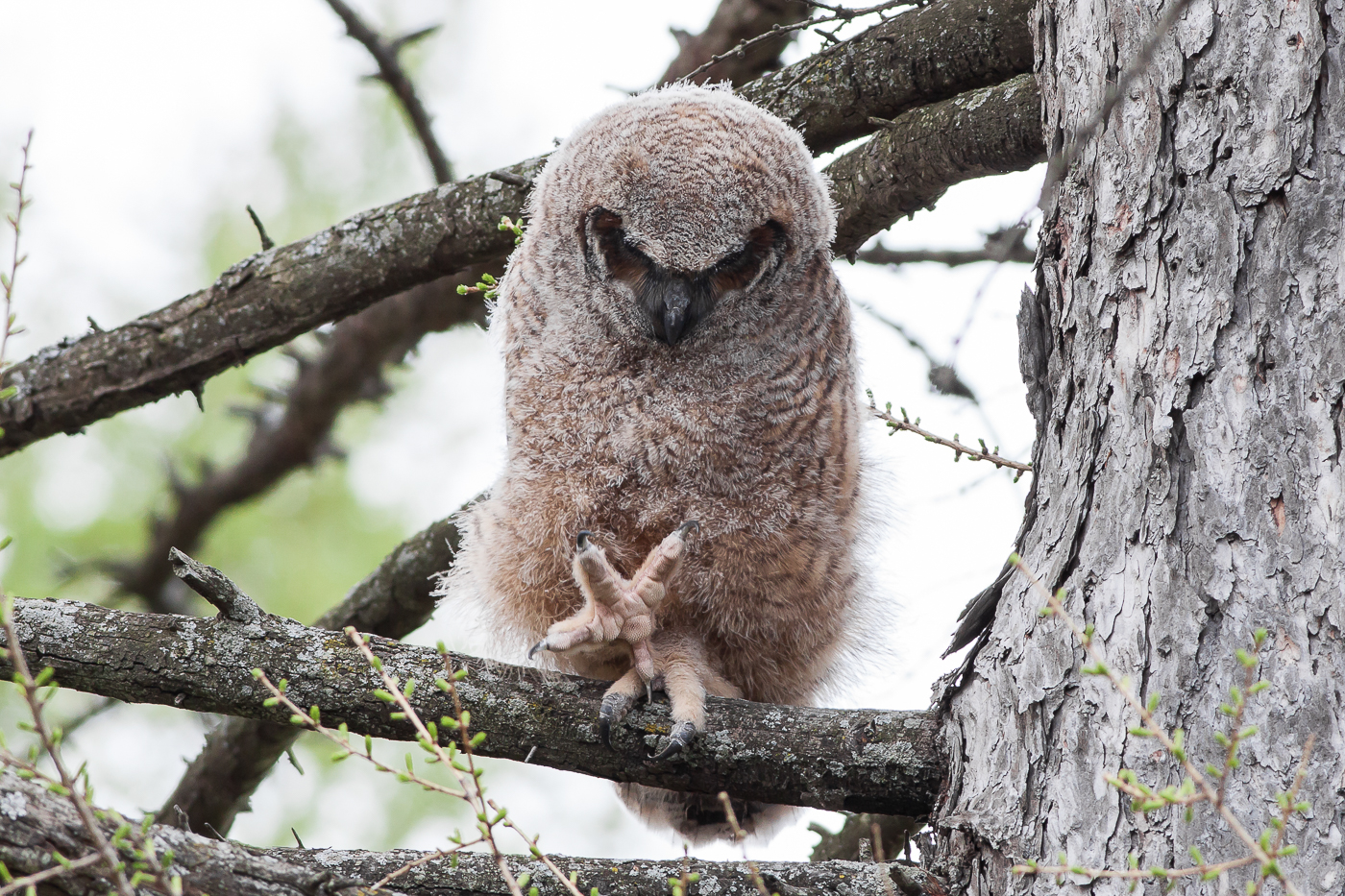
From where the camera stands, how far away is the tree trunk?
1787 mm

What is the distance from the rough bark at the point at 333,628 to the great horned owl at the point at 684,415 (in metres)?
1.05

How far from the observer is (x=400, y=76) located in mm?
4383

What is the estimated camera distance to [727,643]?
2.89 m

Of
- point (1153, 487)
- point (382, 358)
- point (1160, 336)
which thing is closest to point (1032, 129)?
point (1160, 336)

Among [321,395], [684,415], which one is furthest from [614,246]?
[321,395]

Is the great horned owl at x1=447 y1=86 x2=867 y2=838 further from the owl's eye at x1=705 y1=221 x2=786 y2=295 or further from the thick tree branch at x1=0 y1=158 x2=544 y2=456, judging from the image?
the thick tree branch at x1=0 y1=158 x2=544 y2=456

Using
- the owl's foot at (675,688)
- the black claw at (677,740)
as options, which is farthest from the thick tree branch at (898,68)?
the black claw at (677,740)

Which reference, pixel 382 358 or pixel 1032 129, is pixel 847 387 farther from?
pixel 382 358

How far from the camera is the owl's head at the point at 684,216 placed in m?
2.71

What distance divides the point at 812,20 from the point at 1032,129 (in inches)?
26.8

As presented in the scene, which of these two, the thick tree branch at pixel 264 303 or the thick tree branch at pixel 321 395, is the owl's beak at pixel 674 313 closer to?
the thick tree branch at pixel 264 303

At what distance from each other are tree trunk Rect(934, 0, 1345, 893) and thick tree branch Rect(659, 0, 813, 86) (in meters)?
2.14

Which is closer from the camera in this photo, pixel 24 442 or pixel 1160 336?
pixel 1160 336

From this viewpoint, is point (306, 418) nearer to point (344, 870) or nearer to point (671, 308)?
point (671, 308)
